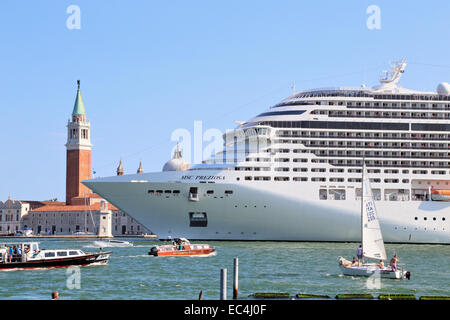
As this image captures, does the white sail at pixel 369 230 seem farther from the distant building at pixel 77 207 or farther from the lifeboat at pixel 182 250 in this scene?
the distant building at pixel 77 207

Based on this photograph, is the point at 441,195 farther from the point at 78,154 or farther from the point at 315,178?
the point at 78,154

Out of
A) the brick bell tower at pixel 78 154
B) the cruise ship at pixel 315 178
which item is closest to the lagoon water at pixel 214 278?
the cruise ship at pixel 315 178

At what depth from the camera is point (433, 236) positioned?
63406 mm

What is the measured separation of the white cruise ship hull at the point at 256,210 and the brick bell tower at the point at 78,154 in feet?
341

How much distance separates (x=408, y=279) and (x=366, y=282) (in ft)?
8.38

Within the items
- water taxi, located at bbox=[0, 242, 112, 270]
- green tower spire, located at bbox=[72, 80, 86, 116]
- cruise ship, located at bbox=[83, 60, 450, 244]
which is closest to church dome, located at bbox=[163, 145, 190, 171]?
cruise ship, located at bbox=[83, 60, 450, 244]

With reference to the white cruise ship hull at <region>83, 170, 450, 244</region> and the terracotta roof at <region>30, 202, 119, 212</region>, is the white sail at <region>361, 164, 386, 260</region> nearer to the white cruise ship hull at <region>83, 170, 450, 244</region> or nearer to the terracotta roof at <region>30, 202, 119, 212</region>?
the white cruise ship hull at <region>83, 170, 450, 244</region>

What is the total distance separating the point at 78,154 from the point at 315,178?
367 feet

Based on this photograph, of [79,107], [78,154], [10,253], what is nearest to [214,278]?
[10,253]

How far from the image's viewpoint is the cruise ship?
6147 cm

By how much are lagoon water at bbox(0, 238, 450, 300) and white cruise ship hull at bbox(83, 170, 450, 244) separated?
270 inches

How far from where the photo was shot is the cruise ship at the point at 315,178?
61.5m

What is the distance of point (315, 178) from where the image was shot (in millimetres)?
62906
